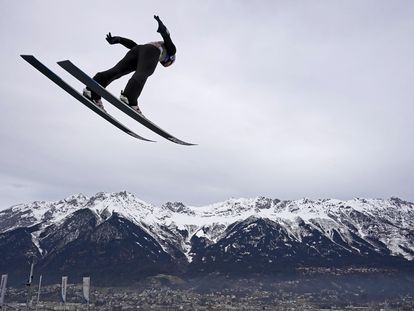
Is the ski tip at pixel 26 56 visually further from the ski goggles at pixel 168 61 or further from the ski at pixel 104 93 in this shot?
the ski goggles at pixel 168 61

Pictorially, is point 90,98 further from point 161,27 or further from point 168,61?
point 161,27

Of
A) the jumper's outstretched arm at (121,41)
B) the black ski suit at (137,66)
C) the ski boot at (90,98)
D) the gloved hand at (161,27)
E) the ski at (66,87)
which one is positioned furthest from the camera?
the jumper's outstretched arm at (121,41)

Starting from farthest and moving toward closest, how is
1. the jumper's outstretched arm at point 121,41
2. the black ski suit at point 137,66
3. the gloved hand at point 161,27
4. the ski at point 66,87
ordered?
the jumper's outstretched arm at point 121,41 → the black ski suit at point 137,66 → the ski at point 66,87 → the gloved hand at point 161,27

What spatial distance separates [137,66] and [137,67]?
0.03 m

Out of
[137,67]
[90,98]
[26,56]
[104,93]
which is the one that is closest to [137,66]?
[137,67]

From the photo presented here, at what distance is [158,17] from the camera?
23.3 ft

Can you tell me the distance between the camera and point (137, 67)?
799 cm

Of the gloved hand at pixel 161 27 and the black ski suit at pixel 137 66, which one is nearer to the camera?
the gloved hand at pixel 161 27

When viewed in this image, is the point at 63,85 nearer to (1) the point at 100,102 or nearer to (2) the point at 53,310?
(1) the point at 100,102

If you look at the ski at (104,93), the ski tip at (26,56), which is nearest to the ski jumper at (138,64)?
the ski at (104,93)

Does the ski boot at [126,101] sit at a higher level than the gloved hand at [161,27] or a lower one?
lower

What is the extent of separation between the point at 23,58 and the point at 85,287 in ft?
201

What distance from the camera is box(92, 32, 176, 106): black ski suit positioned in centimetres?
790

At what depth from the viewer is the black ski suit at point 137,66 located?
7.90 metres
